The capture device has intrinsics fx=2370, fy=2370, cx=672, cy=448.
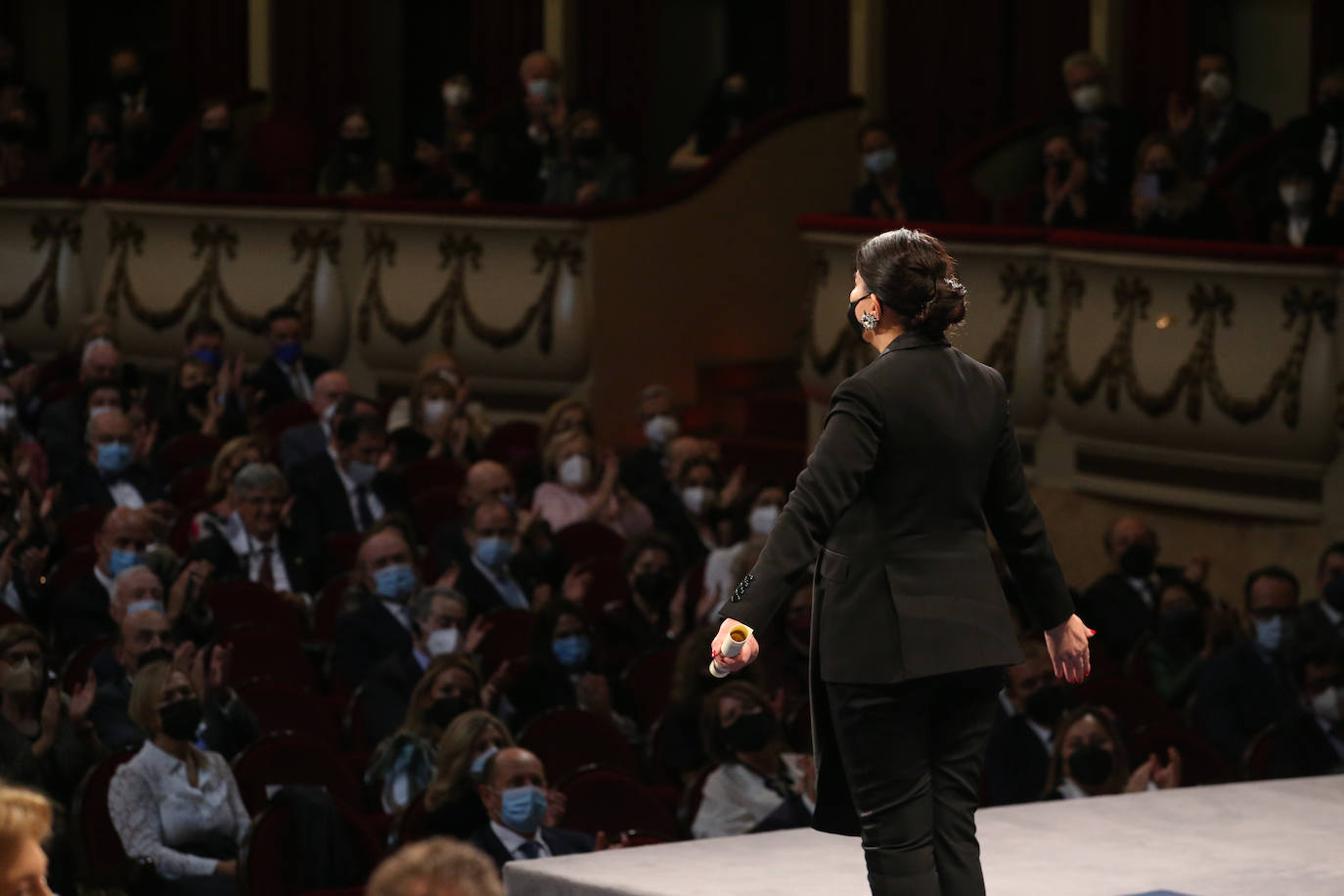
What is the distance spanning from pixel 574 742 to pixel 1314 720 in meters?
1.98

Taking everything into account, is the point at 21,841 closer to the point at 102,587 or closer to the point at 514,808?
the point at 514,808

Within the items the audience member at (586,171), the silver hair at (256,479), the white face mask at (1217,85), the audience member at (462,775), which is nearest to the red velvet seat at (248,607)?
the silver hair at (256,479)

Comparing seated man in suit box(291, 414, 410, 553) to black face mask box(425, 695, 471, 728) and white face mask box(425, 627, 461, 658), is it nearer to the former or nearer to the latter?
white face mask box(425, 627, 461, 658)

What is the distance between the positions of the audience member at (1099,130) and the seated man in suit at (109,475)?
3555 millimetres

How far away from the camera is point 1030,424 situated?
8.82 metres

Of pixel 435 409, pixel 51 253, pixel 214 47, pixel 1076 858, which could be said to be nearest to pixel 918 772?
pixel 1076 858

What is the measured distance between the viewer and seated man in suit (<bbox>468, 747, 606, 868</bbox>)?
16.6 feet

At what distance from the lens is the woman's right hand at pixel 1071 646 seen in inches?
124

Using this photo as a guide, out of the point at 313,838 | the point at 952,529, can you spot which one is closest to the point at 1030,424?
the point at 313,838

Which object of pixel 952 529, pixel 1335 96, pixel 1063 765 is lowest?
pixel 1063 765

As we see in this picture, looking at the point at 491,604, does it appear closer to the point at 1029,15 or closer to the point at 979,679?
the point at 979,679

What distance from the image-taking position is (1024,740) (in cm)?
602

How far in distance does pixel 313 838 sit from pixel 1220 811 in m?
1.85

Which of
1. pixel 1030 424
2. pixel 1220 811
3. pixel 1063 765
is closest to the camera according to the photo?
pixel 1220 811
